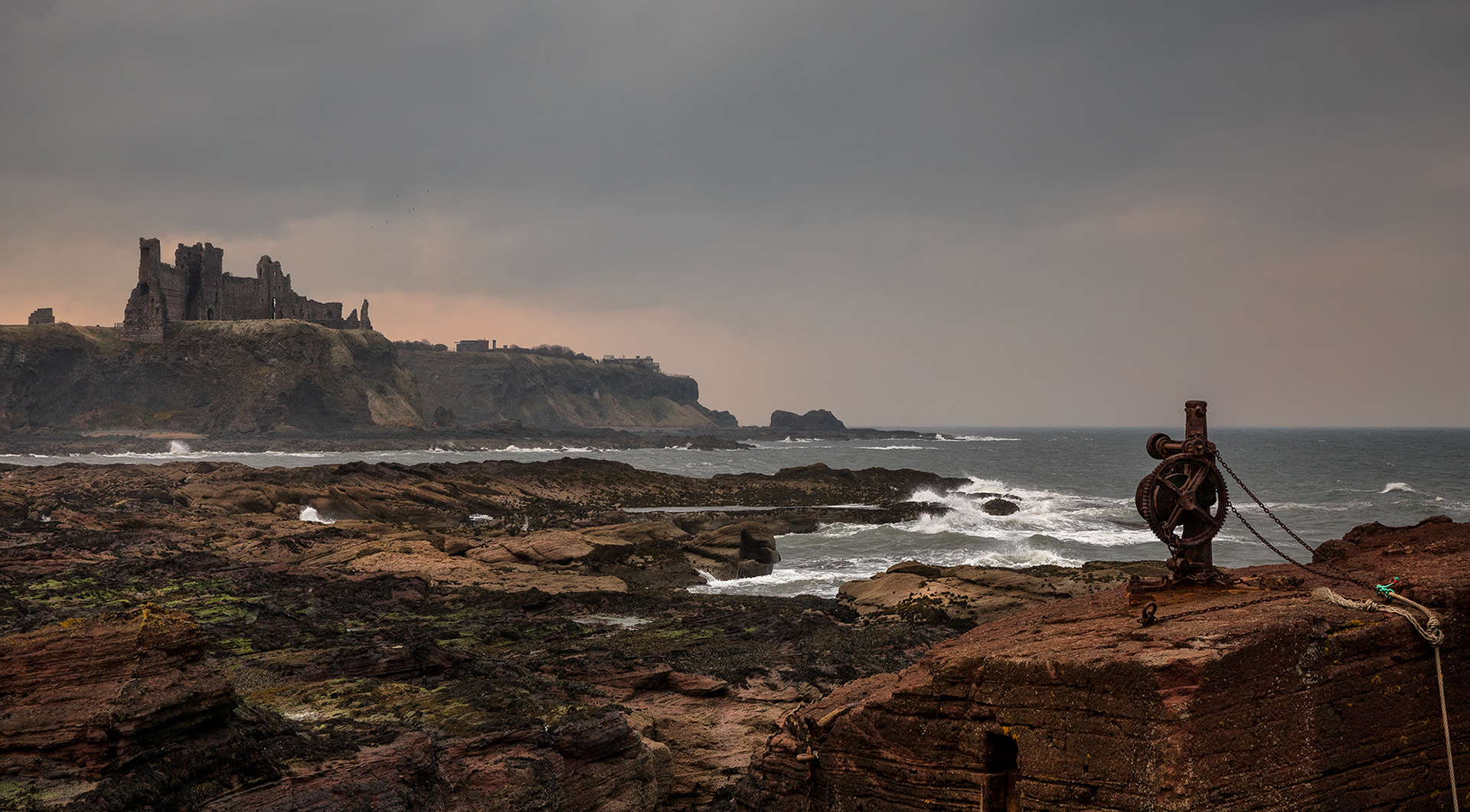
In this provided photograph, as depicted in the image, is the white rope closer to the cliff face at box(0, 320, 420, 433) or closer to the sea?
the sea

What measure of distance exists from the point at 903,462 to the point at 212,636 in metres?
96.5

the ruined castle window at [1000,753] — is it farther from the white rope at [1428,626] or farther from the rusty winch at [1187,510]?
the white rope at [1428,626]

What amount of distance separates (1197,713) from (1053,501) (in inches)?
2090

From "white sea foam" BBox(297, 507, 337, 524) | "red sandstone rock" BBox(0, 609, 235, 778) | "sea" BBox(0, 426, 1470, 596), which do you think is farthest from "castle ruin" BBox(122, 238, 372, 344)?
"red sandstone rock" BBox(0, 609, 235, 778)

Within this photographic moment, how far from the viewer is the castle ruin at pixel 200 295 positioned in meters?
145

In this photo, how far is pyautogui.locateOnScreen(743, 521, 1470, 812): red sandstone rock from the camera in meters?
5.51

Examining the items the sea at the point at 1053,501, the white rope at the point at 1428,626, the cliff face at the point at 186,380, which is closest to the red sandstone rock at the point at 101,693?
the white rope at the point at 1428,626

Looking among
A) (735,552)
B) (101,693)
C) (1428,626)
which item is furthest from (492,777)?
(735,552)

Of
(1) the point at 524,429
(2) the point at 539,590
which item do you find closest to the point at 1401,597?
(2) the point at 539,590

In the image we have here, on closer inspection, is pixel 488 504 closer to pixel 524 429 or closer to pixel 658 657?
pixel 658 657

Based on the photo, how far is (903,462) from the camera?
4173 inches

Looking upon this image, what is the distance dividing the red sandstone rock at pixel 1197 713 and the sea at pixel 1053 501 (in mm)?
18685

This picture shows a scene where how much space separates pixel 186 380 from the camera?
473 ft

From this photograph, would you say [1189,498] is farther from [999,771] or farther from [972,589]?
[972,589]
